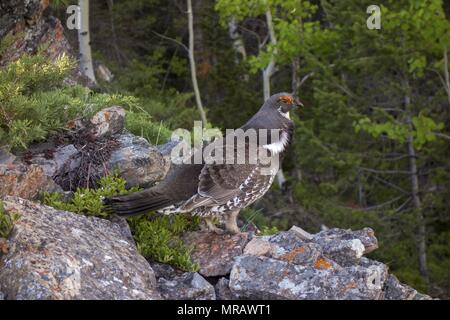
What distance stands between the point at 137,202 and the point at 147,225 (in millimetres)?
395

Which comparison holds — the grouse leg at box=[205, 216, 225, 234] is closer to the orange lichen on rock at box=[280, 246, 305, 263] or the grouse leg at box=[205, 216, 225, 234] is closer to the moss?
the moss

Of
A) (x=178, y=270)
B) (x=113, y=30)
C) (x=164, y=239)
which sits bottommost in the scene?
(x=178, y=270)

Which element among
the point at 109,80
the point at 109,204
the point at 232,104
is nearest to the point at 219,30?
the point at 232,104

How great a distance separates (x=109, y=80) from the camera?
18.5 m

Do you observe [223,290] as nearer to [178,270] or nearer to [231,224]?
[178,270]

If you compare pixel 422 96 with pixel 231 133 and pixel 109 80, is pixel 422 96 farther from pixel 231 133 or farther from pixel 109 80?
pixel 231 133

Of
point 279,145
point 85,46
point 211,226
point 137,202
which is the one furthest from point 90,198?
point 85,46

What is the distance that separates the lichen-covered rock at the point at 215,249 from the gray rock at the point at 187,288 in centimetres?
30

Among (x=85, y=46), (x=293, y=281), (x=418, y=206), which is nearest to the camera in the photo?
(x=293, y=281)

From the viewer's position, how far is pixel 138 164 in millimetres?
7219

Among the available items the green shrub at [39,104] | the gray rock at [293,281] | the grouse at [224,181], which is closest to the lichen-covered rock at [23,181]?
the green shrub at [39,104]

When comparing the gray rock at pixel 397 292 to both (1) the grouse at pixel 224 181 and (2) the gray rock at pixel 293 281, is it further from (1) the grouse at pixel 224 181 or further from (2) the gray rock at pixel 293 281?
(1) the grouse at pixel 224 181

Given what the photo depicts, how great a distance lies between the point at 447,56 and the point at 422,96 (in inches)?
63.6

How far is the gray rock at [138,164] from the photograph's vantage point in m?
7.17
